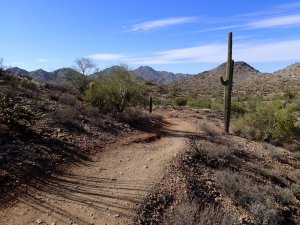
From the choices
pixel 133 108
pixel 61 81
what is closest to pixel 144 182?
pixel 133 108

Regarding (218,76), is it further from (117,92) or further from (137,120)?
(137,120)

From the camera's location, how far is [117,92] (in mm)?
20266

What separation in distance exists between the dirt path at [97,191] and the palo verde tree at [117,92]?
24.4ft

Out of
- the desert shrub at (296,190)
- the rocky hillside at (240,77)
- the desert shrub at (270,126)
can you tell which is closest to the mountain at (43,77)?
the rocky hillside at (240,77)

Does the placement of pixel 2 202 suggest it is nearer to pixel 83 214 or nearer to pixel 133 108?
pixel 83 214

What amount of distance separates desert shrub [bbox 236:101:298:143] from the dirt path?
642 cm

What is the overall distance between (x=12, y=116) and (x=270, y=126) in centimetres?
1164

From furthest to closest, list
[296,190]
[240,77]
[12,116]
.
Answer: [240,77], [12,116], [296,190]

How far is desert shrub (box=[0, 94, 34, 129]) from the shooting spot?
39.0 feet

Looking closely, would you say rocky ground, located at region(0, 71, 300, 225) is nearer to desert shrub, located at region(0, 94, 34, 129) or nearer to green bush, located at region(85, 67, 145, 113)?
desert shrub, located at region(0, 94, 34, 129)

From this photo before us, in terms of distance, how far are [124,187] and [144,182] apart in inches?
24.7

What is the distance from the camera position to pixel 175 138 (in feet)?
51.1

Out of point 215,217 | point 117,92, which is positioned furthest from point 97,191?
point 117,92

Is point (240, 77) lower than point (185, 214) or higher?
higher
